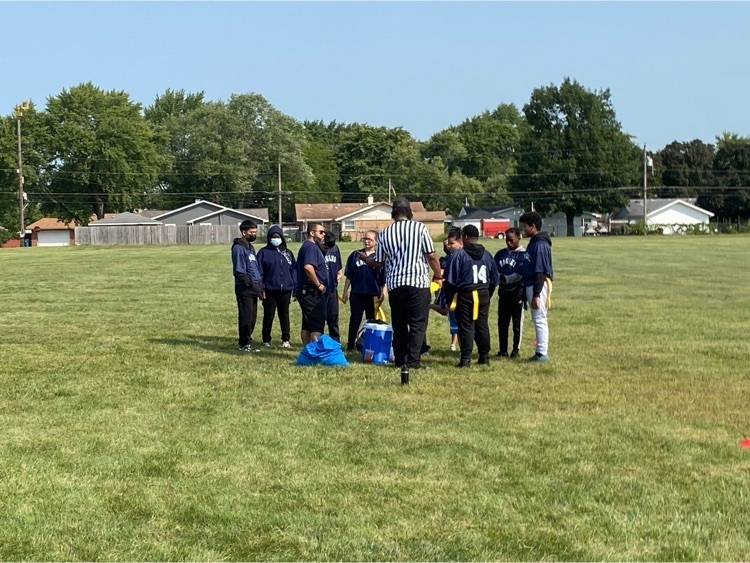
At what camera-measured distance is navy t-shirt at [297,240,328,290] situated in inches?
437

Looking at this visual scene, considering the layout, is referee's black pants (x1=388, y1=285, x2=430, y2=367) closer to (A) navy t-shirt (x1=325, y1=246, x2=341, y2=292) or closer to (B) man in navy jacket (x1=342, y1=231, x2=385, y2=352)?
(B) man in navy jacket (x1=342, y1=231, x2=385, y2=352)

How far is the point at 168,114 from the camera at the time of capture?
393 feet

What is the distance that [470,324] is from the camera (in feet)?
34.1

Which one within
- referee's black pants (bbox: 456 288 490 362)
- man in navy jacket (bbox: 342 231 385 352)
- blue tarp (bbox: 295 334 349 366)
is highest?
man in navy jacket (bbox: 342 231 385 352)

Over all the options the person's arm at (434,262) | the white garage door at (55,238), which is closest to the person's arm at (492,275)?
the person's arm at (434,262)

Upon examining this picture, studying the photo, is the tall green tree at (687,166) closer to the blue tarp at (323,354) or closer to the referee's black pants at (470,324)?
the referee's black pants at (470,324)

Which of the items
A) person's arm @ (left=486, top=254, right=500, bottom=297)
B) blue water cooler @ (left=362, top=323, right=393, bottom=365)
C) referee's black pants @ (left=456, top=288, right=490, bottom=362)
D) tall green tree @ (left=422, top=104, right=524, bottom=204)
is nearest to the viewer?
referee's black pants @ (left=456, top=288, right=490, bottom=362)

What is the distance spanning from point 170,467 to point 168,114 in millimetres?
120410

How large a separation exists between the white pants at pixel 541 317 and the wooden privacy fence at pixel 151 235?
67555 millimetres

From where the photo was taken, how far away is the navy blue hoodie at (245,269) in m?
11.8

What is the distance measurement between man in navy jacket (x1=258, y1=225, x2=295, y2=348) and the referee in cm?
299

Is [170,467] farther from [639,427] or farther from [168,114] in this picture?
[168,114]

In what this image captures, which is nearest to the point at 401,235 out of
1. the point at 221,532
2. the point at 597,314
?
the point at 221,532

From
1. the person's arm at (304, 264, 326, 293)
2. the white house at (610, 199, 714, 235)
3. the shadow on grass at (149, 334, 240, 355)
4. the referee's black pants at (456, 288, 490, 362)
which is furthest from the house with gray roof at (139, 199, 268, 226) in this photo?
the referee's black pants at (456, 288, 490, 362)
